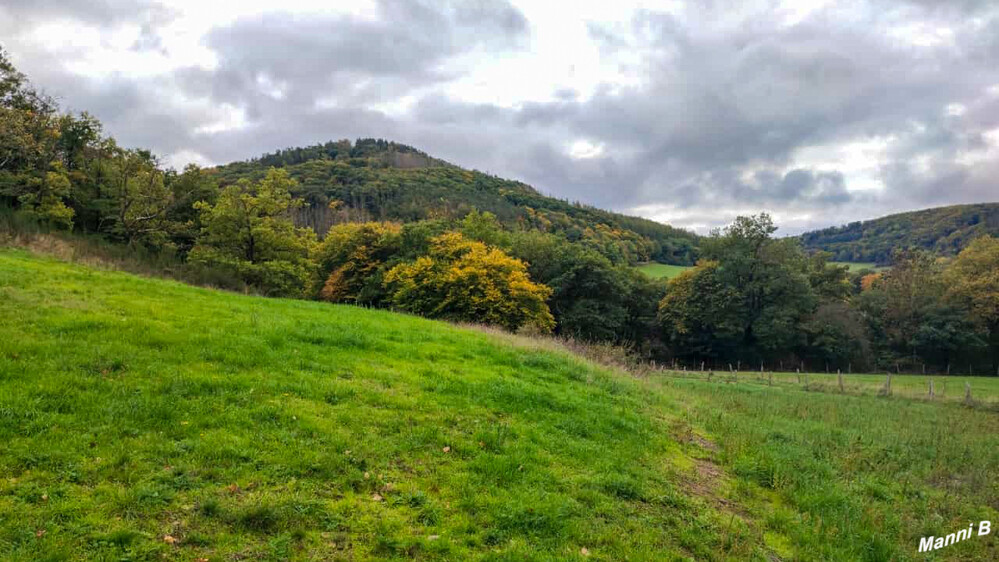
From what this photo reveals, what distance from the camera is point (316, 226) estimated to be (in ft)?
336

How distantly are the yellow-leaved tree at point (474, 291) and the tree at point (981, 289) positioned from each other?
156 ft

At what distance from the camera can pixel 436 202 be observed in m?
112

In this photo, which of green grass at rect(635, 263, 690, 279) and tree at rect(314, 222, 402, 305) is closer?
tree at rect(314, 222, 402, 305)

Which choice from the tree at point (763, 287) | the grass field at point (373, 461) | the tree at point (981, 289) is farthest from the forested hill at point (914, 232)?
the grass field at point (373, 461)

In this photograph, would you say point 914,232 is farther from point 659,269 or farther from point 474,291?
point 474,291

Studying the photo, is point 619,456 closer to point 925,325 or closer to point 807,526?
point 807,526

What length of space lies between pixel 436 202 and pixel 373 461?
108 meters

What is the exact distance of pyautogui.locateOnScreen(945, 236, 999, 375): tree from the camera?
5228 centimetres

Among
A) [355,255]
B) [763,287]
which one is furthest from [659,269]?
[355,255]

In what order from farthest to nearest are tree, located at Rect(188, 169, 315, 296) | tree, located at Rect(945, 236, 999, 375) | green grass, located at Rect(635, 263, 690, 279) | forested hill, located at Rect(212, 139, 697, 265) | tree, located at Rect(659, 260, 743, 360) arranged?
forested hill, located at Rect(212, 139, 697, 265) < green grass, located at Rect(635, 263, 690, 279) < tree, located at Rect(659, 260, 743, 360) < tree, located at Rect(945, 236, 999, 375) < tree, located at Rect(188, 169, 315, 296)

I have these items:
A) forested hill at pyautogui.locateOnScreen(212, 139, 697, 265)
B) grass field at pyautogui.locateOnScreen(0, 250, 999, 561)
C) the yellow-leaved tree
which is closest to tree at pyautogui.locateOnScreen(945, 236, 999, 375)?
forested hill at pyautogui.locateOnScreen(212, 139, 697, 265)

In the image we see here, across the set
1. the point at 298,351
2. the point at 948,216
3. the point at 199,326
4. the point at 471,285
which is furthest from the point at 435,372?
the point at 948,216

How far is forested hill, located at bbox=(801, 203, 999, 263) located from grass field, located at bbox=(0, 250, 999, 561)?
12776 centimetres

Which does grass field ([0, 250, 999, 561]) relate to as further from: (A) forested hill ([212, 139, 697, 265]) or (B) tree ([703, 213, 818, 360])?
(A) forested hill ([212, 139, 697, 265])
